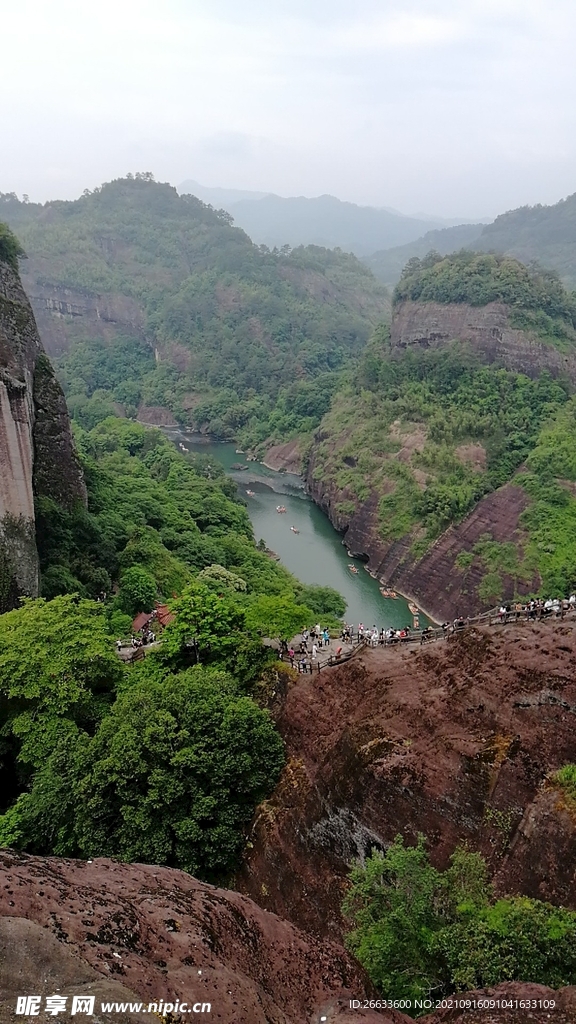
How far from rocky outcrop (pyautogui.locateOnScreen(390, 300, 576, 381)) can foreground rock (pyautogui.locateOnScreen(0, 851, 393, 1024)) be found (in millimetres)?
54527

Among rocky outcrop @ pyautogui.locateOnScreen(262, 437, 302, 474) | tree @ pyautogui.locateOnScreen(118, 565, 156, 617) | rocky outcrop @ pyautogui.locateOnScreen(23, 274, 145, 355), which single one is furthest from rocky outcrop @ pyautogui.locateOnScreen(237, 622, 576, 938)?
rocky outcrop @ pyautogui.locateOnScreen(23, 274, 145, 355)

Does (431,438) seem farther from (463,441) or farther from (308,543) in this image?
(308,543)

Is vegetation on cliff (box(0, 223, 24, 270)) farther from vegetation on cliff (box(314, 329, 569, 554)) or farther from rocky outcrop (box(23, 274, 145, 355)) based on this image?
rocky outcrop (box(23, 274, 145, 355))

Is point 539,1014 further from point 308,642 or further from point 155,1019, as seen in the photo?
point 308,642

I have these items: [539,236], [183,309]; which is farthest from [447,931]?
[539,236]

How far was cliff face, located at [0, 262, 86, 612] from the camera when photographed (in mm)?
20141

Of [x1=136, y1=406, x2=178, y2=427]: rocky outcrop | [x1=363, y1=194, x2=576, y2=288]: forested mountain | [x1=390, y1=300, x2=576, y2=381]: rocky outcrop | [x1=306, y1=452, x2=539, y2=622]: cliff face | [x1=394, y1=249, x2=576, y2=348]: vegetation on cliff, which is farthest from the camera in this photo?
[x1=363, y1=194, x2=576, y2=288]: forested mountain

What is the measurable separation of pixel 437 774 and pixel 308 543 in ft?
133

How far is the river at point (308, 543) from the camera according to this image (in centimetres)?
4050

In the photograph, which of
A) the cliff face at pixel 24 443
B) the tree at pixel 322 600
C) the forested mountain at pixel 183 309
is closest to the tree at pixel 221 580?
the tree at pixel 322 600

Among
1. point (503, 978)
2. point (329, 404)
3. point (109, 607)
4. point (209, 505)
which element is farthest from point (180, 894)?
point (329, 404)

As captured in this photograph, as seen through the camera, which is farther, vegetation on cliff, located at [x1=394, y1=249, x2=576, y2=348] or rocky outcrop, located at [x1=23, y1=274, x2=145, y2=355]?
rocky outcrop, located at [x1=23, y1=274, x2=145, y2=355]

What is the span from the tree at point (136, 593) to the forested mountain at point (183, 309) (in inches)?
2228

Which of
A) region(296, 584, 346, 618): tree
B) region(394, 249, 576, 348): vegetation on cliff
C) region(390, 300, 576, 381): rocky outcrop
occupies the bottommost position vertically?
region(296, 584, 346, 618): tree
